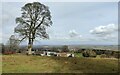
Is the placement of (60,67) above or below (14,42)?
below

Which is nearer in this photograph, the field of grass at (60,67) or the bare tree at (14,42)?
the field of grass at (60,67)

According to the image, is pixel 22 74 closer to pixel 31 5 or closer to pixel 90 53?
pixel 90 53

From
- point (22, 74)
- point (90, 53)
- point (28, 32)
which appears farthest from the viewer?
point (28, 32)

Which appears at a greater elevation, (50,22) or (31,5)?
(31,5)

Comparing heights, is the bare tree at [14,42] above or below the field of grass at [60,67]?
above

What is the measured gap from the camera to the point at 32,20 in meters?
31.1

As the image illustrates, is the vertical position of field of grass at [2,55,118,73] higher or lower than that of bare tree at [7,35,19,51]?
lower

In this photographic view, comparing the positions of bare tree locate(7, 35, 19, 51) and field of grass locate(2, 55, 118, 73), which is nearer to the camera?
field of grass locate(2, 55, 118, 73)

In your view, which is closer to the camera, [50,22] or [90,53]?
[90,53]

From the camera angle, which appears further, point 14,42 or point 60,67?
point 14,42

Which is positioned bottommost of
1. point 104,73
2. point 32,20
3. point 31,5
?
point 104,73

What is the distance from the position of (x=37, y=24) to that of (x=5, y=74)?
19.2 meters

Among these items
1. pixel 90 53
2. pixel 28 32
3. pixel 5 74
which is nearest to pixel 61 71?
pixel 5 74

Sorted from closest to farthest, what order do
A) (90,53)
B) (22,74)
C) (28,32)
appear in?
(22,74) < (90,53) < (28,32)
